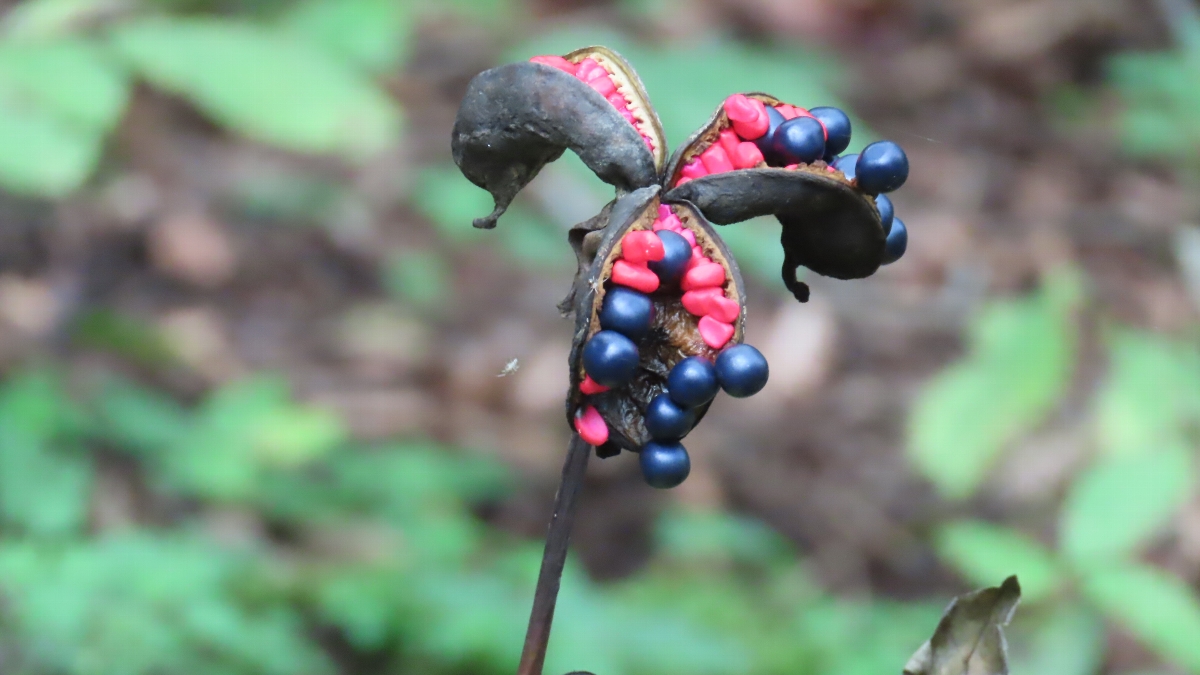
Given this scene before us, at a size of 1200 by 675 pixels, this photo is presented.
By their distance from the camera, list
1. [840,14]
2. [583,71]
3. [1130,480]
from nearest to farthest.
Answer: [583,71]
[1130,480]
[840,14]

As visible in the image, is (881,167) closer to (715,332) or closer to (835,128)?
(835,128)

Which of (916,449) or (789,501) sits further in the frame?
(789,501)

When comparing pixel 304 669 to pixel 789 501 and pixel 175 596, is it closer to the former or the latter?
pixel 175 596

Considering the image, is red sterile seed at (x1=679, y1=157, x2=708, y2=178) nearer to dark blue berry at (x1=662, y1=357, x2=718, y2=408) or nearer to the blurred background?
dark blue berry at (x1=662, y1=357, x2=718, y2=408)

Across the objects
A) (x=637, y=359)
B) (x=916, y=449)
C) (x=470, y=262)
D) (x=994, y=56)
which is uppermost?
(x=994, y=56)

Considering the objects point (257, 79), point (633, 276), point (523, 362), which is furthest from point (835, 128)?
point (523, 362)

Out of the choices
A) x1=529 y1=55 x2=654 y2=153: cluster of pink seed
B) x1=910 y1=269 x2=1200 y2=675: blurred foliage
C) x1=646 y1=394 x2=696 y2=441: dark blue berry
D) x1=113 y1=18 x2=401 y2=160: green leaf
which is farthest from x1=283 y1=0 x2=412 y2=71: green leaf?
x1=646 y1=394 x2=696 y2=441: dark blue berry

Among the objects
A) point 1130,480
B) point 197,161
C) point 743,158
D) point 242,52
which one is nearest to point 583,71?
point 743,158

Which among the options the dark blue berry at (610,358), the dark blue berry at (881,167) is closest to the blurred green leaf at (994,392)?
the dark blue berry at (881,167)
